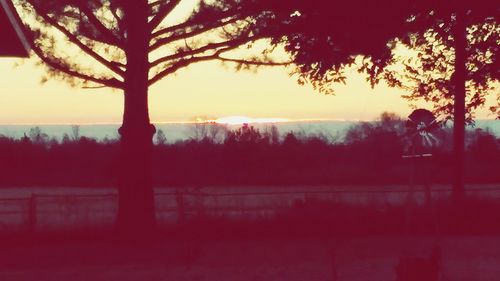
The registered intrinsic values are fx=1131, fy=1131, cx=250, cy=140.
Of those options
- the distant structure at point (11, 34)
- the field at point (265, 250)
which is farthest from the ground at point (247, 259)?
the distant structure at point (11, 34)

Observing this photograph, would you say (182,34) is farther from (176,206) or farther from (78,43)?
(176,206)

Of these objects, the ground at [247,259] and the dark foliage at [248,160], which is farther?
the dark foliage at [248,160]

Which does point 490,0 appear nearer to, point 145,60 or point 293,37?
point 293,37

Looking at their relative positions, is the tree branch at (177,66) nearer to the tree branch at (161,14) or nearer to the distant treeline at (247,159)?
the tree branch at (161,14)

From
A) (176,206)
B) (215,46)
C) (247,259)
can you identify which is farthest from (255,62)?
(176,206)

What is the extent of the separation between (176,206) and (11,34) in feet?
111

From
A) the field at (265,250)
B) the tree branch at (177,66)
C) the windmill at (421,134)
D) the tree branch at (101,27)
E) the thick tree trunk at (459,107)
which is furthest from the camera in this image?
the thick tree trunk at (459,107)

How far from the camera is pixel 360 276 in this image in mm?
20375

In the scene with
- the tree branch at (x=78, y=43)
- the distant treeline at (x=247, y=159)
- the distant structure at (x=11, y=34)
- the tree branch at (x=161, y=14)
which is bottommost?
the distant treeline at (x=247, y=159)

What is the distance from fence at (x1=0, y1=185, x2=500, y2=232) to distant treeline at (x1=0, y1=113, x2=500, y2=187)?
76.2 feet

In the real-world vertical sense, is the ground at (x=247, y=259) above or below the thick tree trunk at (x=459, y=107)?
below

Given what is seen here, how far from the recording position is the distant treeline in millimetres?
77188

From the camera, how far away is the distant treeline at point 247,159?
77.2 meters

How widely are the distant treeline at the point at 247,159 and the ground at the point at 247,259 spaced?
148 ft
